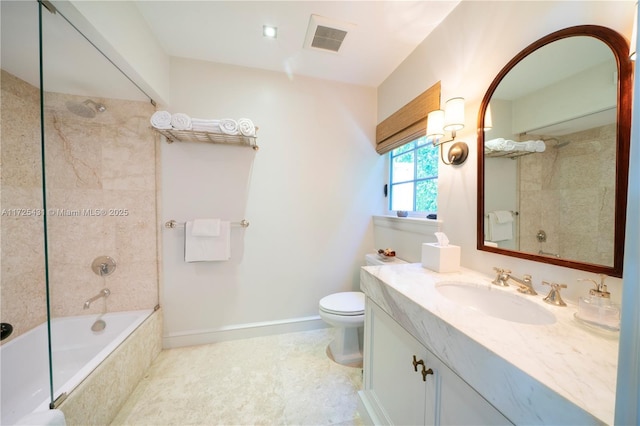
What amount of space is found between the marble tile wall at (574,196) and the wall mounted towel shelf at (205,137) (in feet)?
5.41

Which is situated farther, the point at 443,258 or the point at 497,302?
the point at 443,258

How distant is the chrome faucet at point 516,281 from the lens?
93 cm

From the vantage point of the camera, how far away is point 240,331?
194 centimetres

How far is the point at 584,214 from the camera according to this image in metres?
0.82

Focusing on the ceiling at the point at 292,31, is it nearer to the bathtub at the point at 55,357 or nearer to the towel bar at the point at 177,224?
the towel bar at the point at 177,224

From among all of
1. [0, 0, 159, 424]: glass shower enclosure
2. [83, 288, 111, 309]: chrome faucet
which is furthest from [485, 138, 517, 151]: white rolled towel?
[83, 288, 111, 309]: chrome faucet

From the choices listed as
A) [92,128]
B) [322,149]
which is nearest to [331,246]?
[322,149]

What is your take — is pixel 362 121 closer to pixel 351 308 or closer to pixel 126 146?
pixel 351 308

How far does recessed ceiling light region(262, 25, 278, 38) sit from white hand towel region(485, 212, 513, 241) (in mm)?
1746

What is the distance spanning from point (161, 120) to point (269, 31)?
0.95m

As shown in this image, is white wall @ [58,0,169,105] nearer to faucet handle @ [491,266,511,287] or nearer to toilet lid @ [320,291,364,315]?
toilet lid @ [320,291,364,315]

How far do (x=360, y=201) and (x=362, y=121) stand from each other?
773mm

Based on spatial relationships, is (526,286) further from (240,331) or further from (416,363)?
(240,331)

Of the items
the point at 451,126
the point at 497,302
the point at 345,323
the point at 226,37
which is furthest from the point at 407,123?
the point at 345,323
